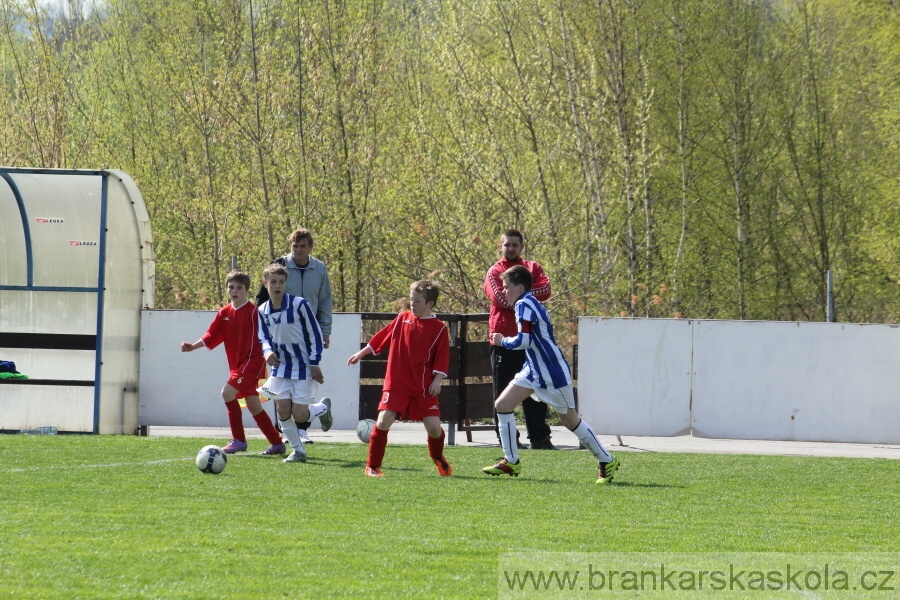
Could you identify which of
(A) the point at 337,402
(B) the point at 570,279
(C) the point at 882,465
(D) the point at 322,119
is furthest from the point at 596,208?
(C) the point at 882,465

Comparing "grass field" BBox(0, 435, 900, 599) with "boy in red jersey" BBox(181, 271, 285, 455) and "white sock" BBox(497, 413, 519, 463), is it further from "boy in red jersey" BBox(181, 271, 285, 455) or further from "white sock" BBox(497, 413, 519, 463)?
"boy in red jersey" BBox(181, 271, 285, 455)

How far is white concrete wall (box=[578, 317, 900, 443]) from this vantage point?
1278cm

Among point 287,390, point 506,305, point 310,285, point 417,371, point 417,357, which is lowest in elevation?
point 287,390

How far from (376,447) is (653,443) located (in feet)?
16.4

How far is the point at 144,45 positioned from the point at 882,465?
19.8 metres

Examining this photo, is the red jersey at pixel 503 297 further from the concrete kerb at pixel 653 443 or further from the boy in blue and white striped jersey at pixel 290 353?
the boy in blue and white striped jersey at pixel 290 353

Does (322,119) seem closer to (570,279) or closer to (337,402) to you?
(570,279)

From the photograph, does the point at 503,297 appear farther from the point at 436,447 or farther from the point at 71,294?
the point at 71,294

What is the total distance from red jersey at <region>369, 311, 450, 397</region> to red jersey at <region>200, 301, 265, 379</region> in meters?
1.63

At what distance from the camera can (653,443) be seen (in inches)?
504

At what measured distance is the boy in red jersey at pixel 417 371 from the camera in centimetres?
870

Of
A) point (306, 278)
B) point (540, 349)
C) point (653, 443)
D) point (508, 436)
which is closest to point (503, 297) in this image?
point (306, 278)

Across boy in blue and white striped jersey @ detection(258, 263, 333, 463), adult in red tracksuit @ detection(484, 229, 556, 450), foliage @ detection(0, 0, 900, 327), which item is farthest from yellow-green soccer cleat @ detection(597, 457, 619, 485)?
foliage @ detection(0, 0, 900, 327)

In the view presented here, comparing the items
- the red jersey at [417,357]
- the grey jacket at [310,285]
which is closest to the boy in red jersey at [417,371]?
the red jersey at [417,357]
